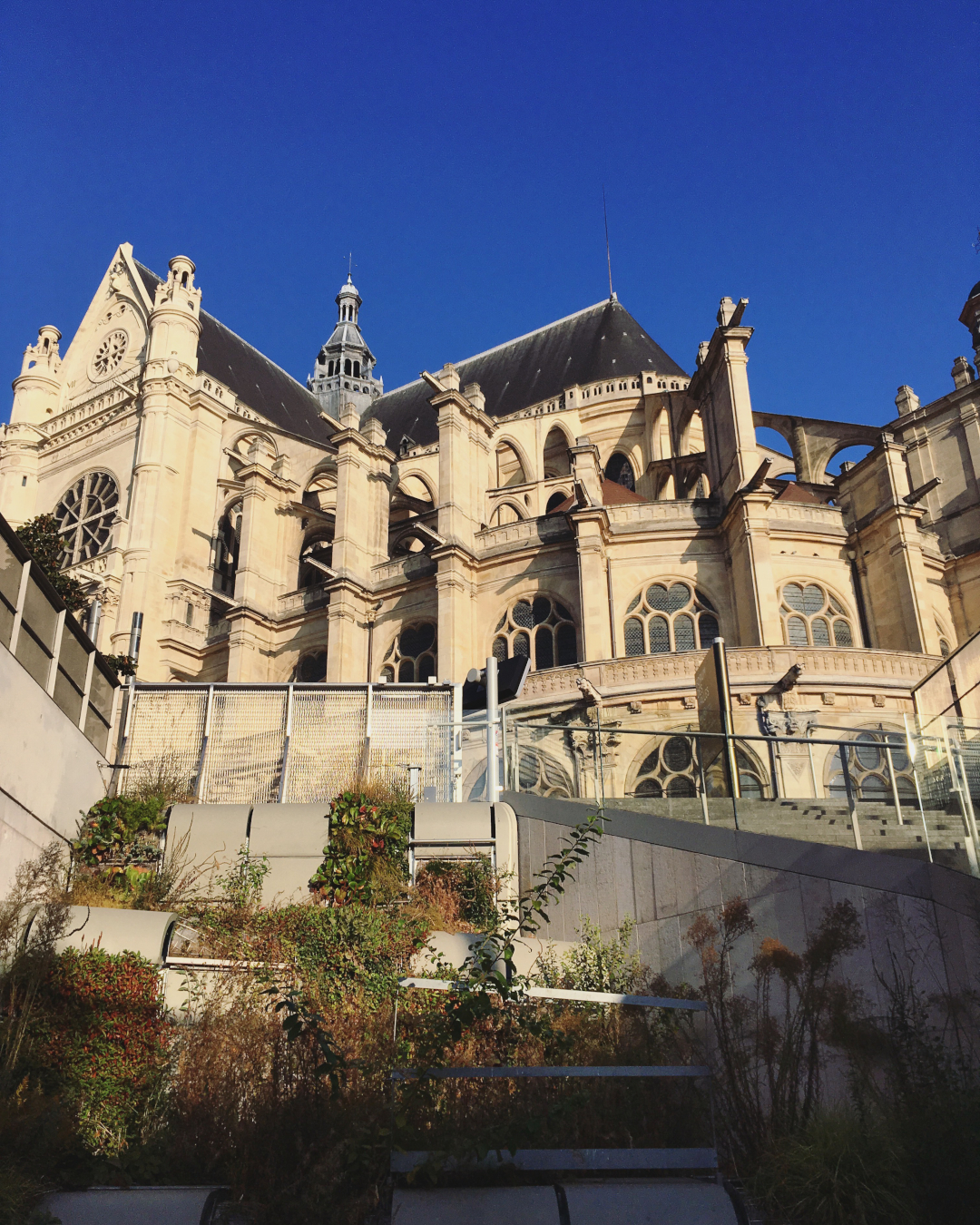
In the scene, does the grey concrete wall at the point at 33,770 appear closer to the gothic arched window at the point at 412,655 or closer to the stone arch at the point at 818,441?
the gothic arched window at the point at 412,655

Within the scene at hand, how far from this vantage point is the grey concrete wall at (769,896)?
8445 millimetres

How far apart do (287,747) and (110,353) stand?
2926cm

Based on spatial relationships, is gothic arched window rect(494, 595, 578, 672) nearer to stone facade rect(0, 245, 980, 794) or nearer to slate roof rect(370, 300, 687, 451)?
stone facade rect(0, 245, 980, 794)

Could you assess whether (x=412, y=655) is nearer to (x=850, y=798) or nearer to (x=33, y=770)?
(x=33, y=770)

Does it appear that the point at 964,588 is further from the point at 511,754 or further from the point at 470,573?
the point at 511,754

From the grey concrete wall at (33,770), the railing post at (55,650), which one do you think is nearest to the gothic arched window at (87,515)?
the railing post at (55,650)

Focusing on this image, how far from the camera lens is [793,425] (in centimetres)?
3098

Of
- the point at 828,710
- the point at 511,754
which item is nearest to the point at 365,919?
the point at 511,754

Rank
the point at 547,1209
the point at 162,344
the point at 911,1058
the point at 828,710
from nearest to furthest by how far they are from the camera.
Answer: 1. the point at 547,1209
2. the point at 911,1058
3. the point at 828,710
4. the point at 162,344

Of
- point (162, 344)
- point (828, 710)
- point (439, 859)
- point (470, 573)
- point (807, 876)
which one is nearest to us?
point (807, 876)

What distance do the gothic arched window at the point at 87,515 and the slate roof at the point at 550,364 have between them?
463 inches

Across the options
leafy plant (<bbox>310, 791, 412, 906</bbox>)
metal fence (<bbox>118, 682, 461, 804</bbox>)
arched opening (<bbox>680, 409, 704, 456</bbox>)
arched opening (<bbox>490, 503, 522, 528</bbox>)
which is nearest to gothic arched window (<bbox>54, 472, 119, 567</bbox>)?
arched opening (<bbox>490, 503, 522, 528</bbox>)

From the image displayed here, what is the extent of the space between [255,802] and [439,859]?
8.13ft

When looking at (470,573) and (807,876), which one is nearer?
(807,876)
